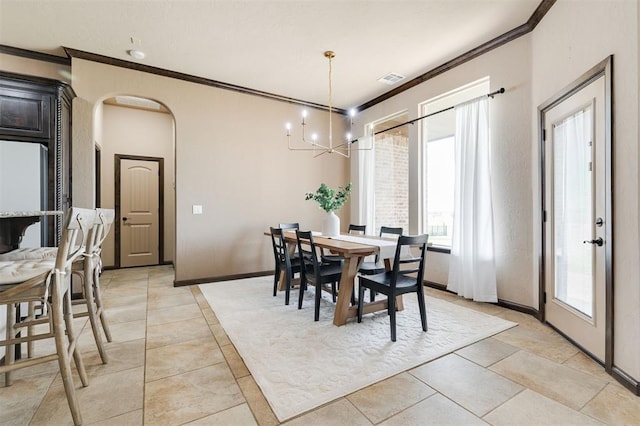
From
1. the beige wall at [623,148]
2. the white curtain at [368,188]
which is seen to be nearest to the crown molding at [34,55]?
the white curtain at [368,188]

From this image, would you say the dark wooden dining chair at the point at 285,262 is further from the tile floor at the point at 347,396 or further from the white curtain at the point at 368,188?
the white curtain at the point at 368,188

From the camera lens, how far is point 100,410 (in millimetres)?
1628

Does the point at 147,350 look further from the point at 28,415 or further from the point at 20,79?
the point at 20,79

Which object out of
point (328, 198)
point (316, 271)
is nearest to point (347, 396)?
point (316, 271)

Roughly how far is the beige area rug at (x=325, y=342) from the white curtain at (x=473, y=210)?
0.39 m

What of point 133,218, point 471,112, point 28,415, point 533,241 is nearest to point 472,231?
point 533,241

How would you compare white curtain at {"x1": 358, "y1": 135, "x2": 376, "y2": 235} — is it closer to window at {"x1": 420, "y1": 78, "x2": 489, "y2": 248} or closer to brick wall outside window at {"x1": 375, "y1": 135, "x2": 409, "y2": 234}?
brick wall outside window at {"x1": 375, "y1": 135, "x2": 409, "y2": 234}

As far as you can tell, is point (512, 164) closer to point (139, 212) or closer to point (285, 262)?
point (285, 262)

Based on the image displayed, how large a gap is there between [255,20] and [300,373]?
10.5 feet

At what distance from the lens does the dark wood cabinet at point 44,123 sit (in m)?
3.14

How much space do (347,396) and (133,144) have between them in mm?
5726

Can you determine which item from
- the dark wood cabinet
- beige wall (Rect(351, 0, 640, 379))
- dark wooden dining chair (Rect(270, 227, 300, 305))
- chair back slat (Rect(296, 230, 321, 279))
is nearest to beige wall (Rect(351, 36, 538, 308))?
→ beige wall (Rect(351, 0, 640, 379))

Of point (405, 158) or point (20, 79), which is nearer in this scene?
point (20, 79)

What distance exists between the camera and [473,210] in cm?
346
